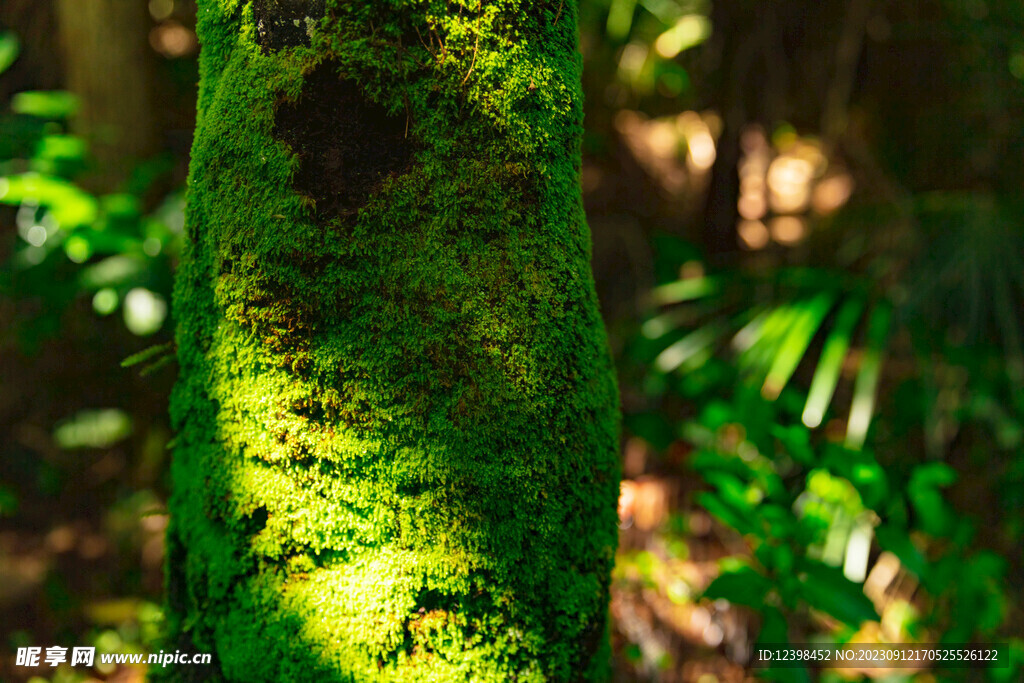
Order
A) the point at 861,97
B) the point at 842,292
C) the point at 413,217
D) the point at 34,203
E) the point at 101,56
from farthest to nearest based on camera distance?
1. the point at 861,97
2. the point at 101,56
3. the point at 842,292
4. the point at 34,203
5. the point at 413,217

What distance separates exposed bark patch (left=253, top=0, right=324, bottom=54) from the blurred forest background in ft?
3.54

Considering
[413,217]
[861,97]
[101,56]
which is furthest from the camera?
[861,97]

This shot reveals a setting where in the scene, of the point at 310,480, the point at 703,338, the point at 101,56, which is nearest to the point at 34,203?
the point at 101,56

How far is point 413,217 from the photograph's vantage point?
844 mm

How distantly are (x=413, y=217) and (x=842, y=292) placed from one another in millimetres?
1879

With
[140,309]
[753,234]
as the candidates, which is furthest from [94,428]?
[753,234]

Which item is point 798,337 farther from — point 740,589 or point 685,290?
point 740,589

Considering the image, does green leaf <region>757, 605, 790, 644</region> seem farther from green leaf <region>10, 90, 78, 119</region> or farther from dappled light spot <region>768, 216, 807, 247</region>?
green leaf <region>10, 90, 78, 119</region>

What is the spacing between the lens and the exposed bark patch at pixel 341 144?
0.85 m

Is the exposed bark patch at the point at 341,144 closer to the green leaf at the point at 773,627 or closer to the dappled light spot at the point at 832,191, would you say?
the green leaf at the point at 773,627

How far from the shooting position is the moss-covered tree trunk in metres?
A: 0.84

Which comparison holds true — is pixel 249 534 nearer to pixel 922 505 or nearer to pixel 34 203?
pixel 34 203

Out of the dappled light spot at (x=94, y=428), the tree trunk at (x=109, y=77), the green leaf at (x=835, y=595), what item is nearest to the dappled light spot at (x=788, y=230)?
the green leaf at (x=835, y=595)

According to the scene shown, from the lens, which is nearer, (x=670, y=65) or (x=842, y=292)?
(x=842, y=292)
